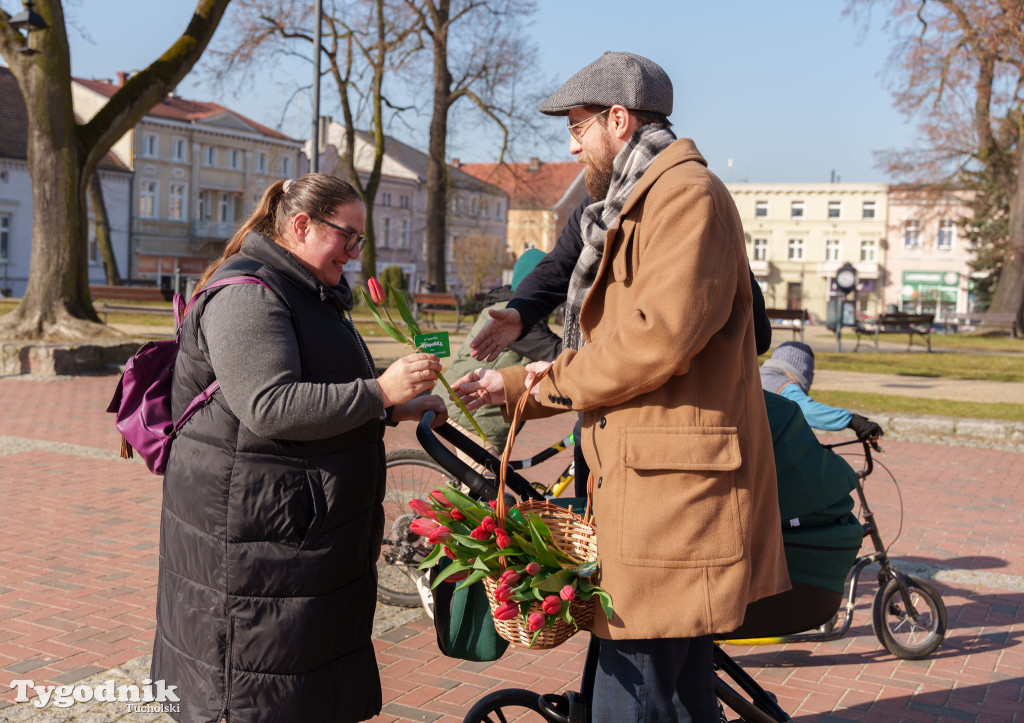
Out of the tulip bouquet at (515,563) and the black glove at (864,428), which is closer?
the tulip bouquet at (515,563)

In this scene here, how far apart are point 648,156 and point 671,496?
0.74 metres

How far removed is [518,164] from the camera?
29.9m

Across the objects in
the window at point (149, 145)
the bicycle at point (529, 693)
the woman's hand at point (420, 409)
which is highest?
the window at point (149, 145)

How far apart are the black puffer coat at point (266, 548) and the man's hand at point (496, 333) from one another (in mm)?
445

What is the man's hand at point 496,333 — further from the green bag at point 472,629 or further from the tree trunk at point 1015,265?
the tree trunk at point 1015,265

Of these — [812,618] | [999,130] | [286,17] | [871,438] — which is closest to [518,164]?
[286,17]

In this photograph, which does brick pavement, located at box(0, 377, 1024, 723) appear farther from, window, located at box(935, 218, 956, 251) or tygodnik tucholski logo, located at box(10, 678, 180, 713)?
window, located at box(935, 218, 956, 251)

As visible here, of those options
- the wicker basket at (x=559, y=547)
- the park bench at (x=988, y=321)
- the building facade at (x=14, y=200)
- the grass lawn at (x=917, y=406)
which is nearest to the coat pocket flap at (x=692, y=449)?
the wicker basket at (x=559, y=547)

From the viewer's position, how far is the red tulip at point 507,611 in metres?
2.24

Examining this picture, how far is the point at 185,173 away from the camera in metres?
60.8

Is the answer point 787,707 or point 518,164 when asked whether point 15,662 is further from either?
point 518,164

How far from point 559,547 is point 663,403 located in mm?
436

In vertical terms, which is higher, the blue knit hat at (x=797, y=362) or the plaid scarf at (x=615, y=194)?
the plaid scarf at (x=615, y=194)

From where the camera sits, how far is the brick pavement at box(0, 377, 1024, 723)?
409 cm
